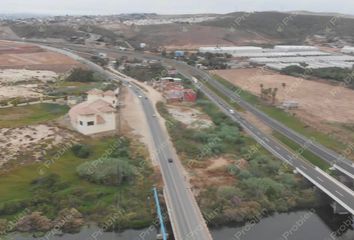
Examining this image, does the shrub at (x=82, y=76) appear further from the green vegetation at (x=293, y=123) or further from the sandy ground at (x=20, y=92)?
the green vegetation at (x=293, y=123)

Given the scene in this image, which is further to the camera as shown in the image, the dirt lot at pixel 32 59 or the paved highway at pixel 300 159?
the dirt lot at pixel 32 59

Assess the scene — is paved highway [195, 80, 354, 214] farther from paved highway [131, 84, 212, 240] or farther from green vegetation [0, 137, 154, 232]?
green vegetation [0, 137, 154, 232]

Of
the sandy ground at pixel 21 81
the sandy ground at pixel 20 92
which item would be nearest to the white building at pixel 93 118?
the sandy ground at pixel 20 92

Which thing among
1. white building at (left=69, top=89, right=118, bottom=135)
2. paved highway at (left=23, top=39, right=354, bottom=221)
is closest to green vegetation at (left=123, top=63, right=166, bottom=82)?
paved highway at (left=23, top=39, right=354, bottom=221)

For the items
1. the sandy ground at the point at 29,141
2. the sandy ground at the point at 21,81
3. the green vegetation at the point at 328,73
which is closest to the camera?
the sandy ground at the point at 29,141

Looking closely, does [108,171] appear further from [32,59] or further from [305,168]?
[32,59]
